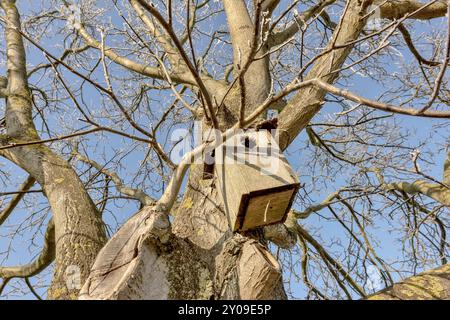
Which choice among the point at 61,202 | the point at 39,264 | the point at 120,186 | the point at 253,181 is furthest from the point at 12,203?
the point at 253,181

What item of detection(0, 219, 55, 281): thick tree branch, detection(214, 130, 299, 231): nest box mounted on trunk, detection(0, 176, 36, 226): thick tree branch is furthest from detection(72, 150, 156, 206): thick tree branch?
detection(214, 130, 299, 231): nest box mounted on trunk

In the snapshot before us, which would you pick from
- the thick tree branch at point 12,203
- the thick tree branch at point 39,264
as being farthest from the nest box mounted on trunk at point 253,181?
the thick tree branch at point 12,203

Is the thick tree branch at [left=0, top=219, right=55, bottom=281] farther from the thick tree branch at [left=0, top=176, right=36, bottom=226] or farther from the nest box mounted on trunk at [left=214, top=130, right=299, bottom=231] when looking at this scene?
the nest box mounted on trunk at [left=214, top=130, right=299, bottom=231]

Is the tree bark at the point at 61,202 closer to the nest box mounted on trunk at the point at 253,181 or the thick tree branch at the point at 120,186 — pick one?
the nest box mounted on trunk at the point at 253,181

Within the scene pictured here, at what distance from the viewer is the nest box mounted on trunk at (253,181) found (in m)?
1.72

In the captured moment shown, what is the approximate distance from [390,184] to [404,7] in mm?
1779

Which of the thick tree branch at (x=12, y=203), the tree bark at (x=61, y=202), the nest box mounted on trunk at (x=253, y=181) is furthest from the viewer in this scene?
the thick tree branch at (x=12, y=203)

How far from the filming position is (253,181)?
68.1 inches

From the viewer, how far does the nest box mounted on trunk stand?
1.72 meters

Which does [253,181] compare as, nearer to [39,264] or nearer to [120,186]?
[39,264]

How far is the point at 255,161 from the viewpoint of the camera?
5.99ft

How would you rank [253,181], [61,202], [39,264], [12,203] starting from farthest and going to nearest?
1. [12,203]
2. [39,264]
3. [61,202]
4. [253,181]
